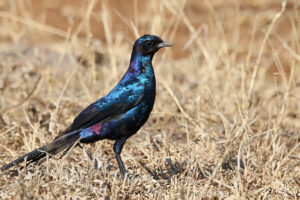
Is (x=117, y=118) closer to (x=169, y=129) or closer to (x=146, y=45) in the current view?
(x=146, y=45)

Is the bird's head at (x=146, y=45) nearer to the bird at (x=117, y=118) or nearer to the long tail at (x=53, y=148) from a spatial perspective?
the bird at (x=117, y=118)

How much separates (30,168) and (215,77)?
10.7ft

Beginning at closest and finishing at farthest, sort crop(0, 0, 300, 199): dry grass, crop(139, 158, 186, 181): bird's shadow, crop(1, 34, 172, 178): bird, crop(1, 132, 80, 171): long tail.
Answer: crop(0, 0, 300, 199): dry grass < crop(1, 132, 80, 171): long tail < crop(1, 34, 172, 178): bird < crop(139, 158, 186, 181): bird's shadow

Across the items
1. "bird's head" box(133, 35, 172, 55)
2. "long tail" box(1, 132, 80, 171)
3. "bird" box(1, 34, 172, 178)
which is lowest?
"long tail" box(1, 132, 80, 171)

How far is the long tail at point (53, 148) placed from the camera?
4.03 metres

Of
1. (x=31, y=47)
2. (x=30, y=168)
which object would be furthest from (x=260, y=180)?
(x=31, y=47)

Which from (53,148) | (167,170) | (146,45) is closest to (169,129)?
(167,170)

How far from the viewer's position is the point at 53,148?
413 cm

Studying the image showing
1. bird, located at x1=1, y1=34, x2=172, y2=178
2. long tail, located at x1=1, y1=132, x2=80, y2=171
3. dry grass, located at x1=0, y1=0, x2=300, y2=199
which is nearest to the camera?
dry grass, located at x1=0, y1=0, x2=300, y2=199

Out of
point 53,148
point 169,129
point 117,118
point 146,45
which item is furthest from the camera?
point 169,129

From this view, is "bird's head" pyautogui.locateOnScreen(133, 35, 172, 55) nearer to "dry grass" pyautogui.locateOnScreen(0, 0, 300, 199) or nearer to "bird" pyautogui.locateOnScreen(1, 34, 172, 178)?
"bird" pyautogui.locateOnScreen(1, 34, 172, 178)

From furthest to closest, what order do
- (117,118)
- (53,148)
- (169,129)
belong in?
(169,129) → (117,118) → (53,148)

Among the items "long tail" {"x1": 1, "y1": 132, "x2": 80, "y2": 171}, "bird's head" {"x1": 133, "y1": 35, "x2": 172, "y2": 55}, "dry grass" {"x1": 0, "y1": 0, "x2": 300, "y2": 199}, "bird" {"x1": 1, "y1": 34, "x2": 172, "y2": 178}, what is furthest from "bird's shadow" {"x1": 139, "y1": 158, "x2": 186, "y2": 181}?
"bird's head" {"x1": 133, "y1": 35, "x2": 172, "y2": 55}

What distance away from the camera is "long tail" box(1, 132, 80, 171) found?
403 centimetres
